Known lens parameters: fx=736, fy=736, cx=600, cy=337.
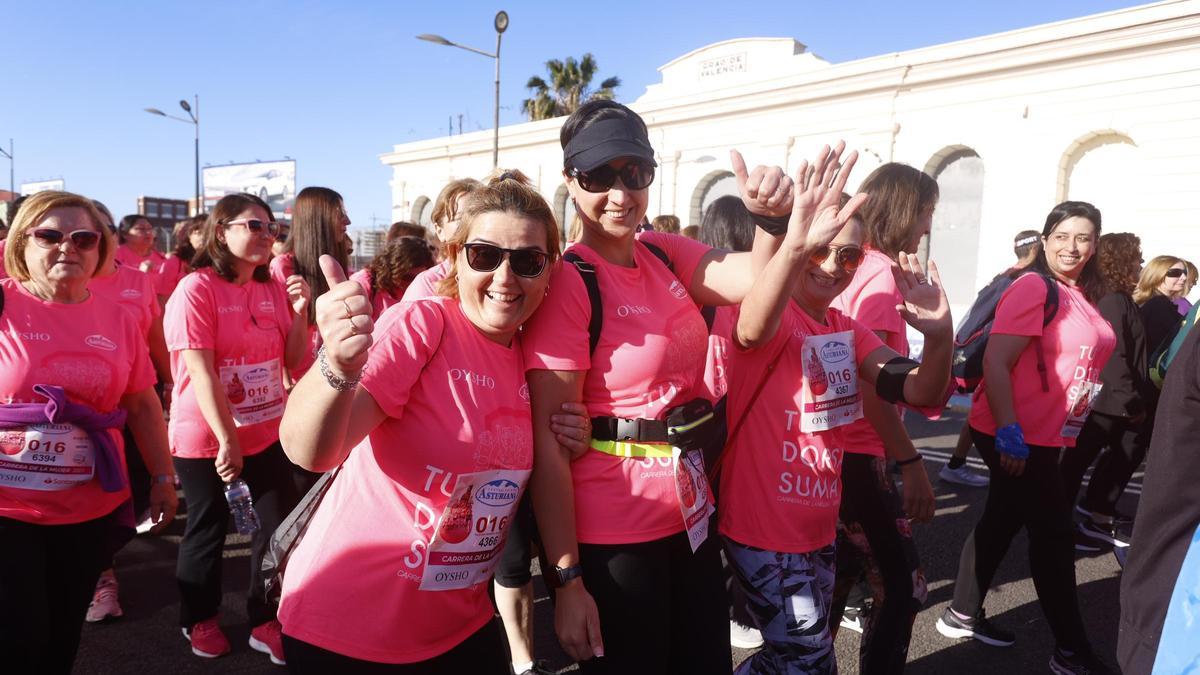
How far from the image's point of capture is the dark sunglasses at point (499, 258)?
1.81 metres

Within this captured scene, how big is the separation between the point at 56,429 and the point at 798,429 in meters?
2.48

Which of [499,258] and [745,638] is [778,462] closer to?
[499,258]

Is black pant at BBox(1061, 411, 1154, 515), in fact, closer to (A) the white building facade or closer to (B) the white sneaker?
(B) the white sneaker

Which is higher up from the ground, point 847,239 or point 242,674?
point 847,239

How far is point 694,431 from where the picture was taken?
79.4 inches

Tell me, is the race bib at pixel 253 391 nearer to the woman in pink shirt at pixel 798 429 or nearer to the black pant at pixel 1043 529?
the woman in pink shirt at pixel 798 429

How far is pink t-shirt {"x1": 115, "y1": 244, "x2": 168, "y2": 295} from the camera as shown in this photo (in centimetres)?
728

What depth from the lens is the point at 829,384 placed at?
7.97 ft

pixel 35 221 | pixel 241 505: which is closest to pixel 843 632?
pixel 241 505

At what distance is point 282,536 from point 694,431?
1091 mm

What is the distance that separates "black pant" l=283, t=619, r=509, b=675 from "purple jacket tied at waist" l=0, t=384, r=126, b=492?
130cm

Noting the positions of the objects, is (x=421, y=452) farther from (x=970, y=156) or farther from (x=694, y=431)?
(x=970, y=156)

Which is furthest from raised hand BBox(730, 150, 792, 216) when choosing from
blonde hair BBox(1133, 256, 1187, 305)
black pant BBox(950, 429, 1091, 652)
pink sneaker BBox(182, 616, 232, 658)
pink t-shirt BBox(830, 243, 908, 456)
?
blonde hair BBox(1133, 256, 1187, 305)

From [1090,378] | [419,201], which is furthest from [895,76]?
[419,201]
